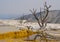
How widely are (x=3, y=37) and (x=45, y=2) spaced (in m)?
9.30

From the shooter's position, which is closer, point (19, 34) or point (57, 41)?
point (57, 41)

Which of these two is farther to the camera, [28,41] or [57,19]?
[57,19]

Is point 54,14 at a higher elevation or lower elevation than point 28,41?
higher

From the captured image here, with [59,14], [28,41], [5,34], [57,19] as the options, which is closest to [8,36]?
[5,34]

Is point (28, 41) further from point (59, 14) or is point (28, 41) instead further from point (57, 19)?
point (59, 14)

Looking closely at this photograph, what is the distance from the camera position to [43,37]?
8.70 meters

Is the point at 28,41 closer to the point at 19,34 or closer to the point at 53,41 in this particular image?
the point at 53,41

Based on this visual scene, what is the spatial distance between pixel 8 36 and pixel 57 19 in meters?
17.2

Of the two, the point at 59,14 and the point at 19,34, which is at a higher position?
the point at 59,14

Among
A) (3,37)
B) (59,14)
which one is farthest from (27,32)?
(59,14)

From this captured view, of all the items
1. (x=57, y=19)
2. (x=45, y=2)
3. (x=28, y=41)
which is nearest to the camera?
(x=45, y=2)

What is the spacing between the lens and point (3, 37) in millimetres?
18344

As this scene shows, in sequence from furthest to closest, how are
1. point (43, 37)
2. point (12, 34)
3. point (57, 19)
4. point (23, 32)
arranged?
1. point (57, 19)
2. point (23, 32)
3. point (12, 34)
4. point (43, 37)

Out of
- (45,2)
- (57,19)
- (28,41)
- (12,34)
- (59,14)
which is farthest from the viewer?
(59,14)
